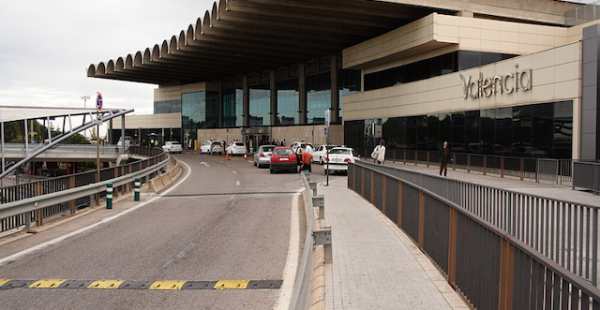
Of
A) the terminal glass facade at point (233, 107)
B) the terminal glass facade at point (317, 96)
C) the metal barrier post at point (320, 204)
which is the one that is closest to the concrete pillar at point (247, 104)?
the terminal glass facade at point (233, 107)

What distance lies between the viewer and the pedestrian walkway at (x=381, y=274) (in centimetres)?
581

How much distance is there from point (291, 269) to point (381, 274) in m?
1.42

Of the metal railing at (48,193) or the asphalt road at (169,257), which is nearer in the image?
the asphalt road at (169,257)

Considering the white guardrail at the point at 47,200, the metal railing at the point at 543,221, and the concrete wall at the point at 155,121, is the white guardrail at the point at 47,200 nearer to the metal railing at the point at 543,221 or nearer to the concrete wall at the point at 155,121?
the metal railing at the point at 543,221

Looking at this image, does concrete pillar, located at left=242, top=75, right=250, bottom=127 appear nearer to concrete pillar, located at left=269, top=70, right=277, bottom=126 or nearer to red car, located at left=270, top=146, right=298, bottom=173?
concrete pillar, located at left=269, top=70, right=277, bottom=126

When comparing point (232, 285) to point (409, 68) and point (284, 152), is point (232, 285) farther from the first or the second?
point (409, 68)

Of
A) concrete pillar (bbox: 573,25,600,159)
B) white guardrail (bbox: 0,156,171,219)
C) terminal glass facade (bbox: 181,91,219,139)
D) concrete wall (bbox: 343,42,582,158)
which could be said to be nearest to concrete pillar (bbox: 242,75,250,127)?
terminal glass facade (bbox: 181,91,219,139)

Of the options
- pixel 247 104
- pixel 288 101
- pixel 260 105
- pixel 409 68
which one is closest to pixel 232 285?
pixel 409 68

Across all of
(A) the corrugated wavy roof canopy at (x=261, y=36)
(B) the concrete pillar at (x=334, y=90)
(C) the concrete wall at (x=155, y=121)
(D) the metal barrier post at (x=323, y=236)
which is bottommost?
(D) the metal barrier post at (x=323, y=236)

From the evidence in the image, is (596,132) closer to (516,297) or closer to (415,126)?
(415,126)

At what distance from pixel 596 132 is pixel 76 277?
22815 millimetres

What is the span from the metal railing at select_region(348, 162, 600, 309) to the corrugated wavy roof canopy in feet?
99.1

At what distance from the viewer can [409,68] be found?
41344 mm

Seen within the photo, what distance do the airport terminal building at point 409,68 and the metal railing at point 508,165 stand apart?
6.07 feet
